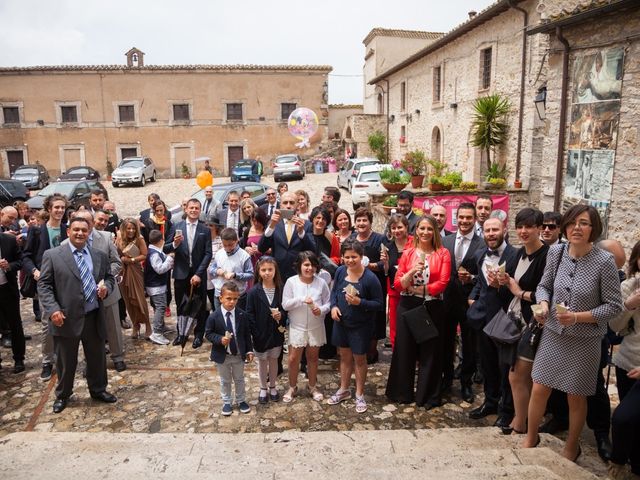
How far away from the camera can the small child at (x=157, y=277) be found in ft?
21.2

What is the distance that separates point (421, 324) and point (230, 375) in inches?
72.6

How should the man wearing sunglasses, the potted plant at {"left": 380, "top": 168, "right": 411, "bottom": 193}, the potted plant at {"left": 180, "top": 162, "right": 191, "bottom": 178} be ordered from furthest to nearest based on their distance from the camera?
the potted plant at {"left": 180, "top": 162, "right": 191, "bottom": 178} → the potted plant at {"left": 380, "top": 168, "right": 411, "bottom": 193} → the man wearing sunglasses

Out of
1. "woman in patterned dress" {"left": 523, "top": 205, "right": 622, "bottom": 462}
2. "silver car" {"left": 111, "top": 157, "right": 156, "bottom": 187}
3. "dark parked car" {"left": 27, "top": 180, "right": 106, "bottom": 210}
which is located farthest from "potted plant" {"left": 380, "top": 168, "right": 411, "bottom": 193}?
"silver car" {"left": 111, "top": 157, "right": 156, "bottom": 187}

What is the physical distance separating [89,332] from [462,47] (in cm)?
1667

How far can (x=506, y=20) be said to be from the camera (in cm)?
1435

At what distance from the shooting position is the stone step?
312cm

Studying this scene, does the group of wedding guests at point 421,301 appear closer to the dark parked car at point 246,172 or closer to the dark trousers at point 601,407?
the dark trousers at point 601,407

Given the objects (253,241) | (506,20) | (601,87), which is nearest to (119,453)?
(253,241)

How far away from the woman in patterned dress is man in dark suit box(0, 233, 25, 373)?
215 inches

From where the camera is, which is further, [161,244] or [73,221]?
[161,244]

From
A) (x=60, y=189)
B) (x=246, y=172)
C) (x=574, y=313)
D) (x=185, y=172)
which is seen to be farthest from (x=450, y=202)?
(x=185, y=172)

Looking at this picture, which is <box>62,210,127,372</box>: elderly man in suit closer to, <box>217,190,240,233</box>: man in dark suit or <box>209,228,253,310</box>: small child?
<box>209,228,253,310</box>: small child

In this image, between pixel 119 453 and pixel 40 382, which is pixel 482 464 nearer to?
pixel 119 453

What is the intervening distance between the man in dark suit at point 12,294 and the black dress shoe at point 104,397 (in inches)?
55.5
